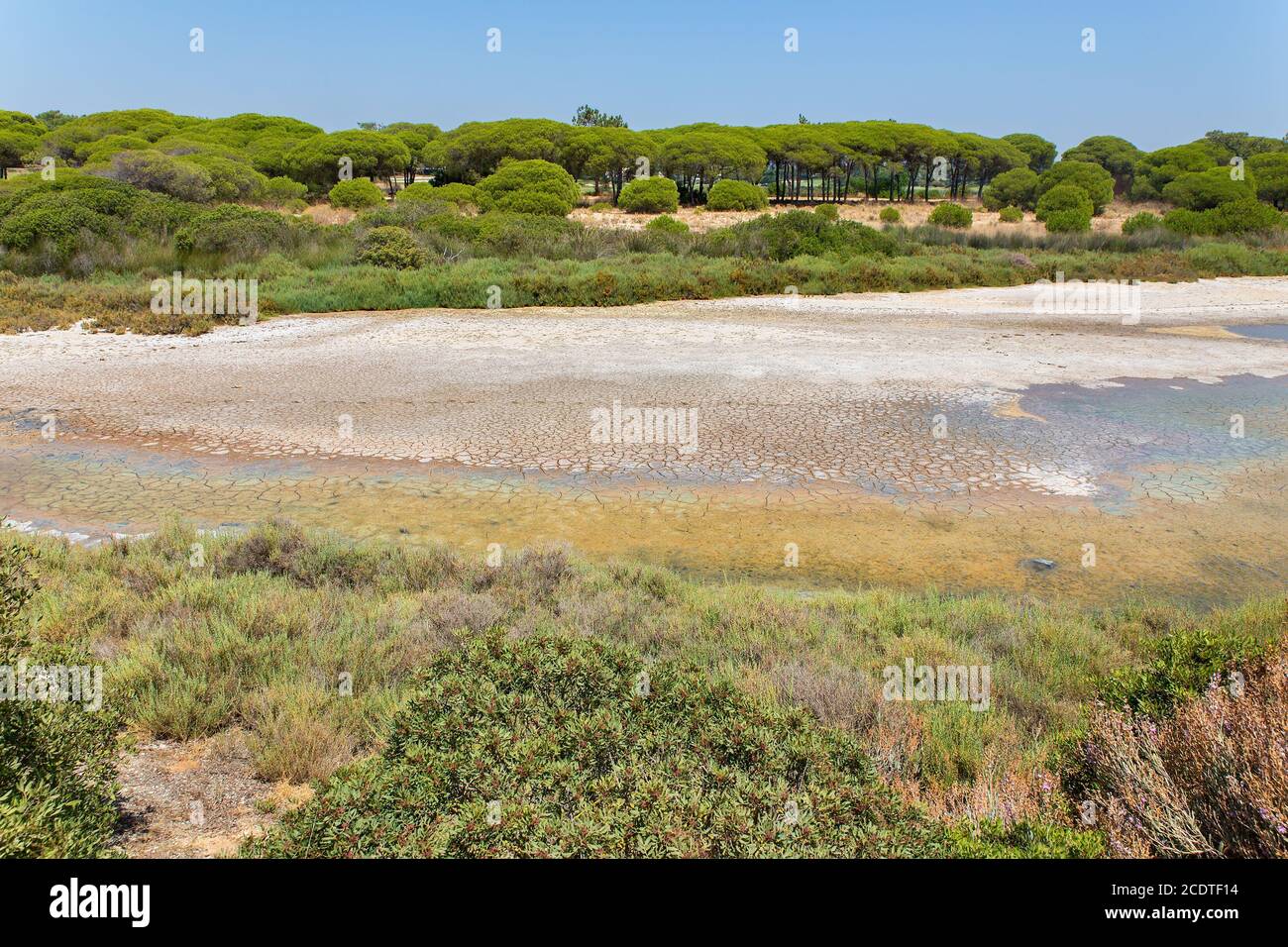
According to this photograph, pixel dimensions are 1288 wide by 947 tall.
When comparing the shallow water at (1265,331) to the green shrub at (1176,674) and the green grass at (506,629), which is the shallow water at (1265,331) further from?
the green shrub at (1176,674)

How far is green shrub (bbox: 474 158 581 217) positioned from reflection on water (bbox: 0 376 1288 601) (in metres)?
24.1

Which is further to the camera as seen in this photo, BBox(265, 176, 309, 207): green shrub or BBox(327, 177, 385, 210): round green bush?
BBox(327, 177, 385, 210): round green bush

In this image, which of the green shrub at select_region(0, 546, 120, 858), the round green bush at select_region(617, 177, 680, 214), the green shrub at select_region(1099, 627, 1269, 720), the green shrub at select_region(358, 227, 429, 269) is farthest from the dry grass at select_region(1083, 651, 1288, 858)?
the round green bush at select_region(617, 177, 680, 214)

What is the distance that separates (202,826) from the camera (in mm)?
3201

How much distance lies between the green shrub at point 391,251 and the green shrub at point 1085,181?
1476 inches

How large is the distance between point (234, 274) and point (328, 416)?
422 inches

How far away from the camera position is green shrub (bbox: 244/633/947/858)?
2.52 m

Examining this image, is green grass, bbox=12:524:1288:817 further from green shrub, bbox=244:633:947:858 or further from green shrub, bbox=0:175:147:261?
green shrub, bbox=0:175:147:261

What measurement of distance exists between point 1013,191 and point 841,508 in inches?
1931

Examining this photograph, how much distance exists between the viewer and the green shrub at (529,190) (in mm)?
31734

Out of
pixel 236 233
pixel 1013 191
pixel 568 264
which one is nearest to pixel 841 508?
pixel 568 264

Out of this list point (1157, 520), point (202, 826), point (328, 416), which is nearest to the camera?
point (202, 826)
